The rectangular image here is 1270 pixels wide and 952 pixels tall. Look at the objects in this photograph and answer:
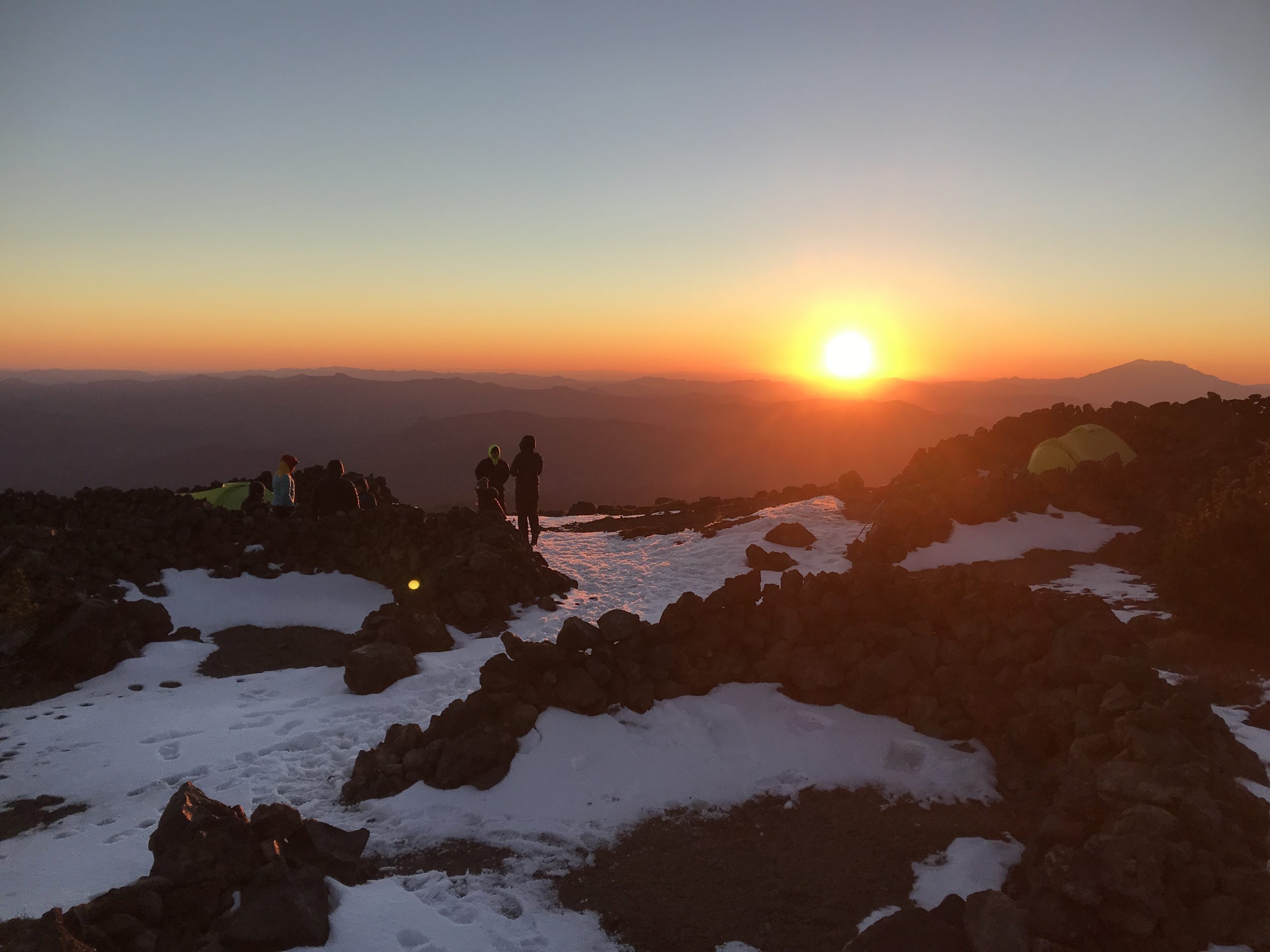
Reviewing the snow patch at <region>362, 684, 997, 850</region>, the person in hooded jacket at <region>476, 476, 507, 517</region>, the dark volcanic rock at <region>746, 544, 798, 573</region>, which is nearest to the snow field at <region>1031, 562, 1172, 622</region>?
the dark volcanic rock at <region>746, 544, 798, 573</region>

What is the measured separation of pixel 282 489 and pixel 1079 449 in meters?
20.2

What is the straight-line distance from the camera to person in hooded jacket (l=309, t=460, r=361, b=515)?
14320 mm

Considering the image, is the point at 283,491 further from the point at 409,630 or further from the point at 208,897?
the point at 208,897

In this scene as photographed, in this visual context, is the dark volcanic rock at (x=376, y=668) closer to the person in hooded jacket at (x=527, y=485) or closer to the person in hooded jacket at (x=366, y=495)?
the person in hooded jacket at (x=527, y=485)

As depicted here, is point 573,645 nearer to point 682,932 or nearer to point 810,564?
point 682,932

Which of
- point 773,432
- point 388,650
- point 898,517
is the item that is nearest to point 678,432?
point 773,432

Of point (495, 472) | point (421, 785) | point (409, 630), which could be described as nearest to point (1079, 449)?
point (495, 472)

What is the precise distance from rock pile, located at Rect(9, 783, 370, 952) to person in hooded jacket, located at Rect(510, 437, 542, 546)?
9.21 meters

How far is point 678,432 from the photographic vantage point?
10531 centimetres

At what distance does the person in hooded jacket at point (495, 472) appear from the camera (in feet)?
47.1

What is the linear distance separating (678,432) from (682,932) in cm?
10140

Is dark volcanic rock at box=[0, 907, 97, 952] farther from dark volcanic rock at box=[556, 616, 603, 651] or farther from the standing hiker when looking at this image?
the standing hiker

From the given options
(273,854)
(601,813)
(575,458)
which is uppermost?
(273,854)

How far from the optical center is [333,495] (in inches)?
567
